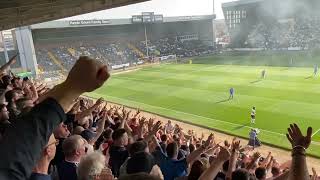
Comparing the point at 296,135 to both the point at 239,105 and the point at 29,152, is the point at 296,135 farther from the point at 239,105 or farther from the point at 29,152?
the point at 239,105

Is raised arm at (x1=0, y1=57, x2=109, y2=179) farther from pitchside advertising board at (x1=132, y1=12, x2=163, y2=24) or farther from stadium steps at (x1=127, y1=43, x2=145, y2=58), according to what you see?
stadium steps at (x1=127, y1=43, x2=145, y2=58)

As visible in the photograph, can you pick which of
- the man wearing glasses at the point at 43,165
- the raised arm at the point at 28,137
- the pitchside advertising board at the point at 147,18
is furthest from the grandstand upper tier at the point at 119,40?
the raised arm at the point at 28,137

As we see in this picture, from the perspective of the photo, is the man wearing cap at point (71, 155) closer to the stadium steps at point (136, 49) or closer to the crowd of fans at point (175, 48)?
the crowd of fans at point (175, 48)

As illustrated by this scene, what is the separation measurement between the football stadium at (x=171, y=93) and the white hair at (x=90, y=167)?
0.04ft

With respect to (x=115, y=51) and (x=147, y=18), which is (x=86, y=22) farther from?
(x=147, y=18)

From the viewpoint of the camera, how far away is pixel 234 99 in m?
24.2

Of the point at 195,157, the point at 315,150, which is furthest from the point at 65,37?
the point at 195,157

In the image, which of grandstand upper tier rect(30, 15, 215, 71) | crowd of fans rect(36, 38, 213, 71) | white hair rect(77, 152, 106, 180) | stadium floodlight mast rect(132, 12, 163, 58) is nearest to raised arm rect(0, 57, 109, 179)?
white hair rect(77, 152, 106, 180)

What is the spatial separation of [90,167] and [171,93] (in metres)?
25.3

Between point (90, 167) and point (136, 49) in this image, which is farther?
point (136, 49)

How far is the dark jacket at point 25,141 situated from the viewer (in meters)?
1.26

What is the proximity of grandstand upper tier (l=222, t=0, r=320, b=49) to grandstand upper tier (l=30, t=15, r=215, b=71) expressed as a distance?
6.43 meters

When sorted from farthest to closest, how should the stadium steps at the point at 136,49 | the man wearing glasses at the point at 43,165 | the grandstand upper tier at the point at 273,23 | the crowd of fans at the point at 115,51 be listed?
the stadium steps at the point at 136,49
the grandstand upper tier at the point at 273,23
the crowd of fans at the point at 115,51
the man wearing glasses at the point at 43,165

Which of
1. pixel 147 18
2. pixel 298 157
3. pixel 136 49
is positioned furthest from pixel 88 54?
pixel 298 157
